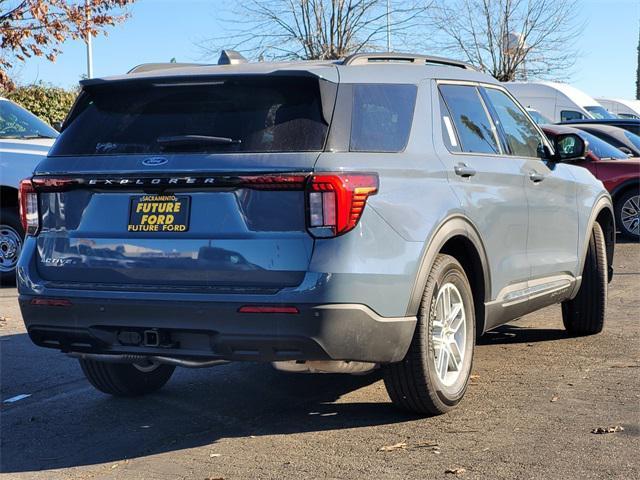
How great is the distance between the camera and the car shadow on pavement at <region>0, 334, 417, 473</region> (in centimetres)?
502

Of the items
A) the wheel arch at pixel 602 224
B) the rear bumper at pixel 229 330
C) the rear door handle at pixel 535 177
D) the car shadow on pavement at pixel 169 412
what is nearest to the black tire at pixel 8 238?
the car shadow on pavement at pixel 169 412

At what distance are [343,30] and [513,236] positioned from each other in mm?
23947

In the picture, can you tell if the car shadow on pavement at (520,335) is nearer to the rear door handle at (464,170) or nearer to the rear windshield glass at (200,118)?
the rear door handle at (464,170)

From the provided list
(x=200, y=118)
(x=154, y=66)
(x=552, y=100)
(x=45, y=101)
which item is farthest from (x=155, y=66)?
(x=552, y=100)

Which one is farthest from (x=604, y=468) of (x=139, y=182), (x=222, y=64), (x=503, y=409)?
(x=222, y=64)

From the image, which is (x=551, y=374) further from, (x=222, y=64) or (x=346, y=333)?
(x=222, y=64)

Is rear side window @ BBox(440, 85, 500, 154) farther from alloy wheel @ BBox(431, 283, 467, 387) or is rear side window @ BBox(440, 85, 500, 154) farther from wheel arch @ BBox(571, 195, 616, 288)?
wheel arch @ BBox(571, 195, 616, 288)

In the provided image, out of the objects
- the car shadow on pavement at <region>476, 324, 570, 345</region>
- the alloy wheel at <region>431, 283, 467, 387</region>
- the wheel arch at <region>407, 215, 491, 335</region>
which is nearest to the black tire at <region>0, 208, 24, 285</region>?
the car shadow on pavement at <region>476, 324, 570, 345</region>

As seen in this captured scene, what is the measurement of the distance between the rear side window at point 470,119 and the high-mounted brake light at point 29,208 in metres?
2.26

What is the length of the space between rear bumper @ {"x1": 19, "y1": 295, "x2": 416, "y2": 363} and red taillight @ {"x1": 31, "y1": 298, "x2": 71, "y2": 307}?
2cm

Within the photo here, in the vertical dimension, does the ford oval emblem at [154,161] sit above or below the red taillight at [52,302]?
above

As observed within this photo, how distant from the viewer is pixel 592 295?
746 cm

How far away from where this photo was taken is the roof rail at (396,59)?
5.24 meters

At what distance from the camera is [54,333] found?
4.99 m
